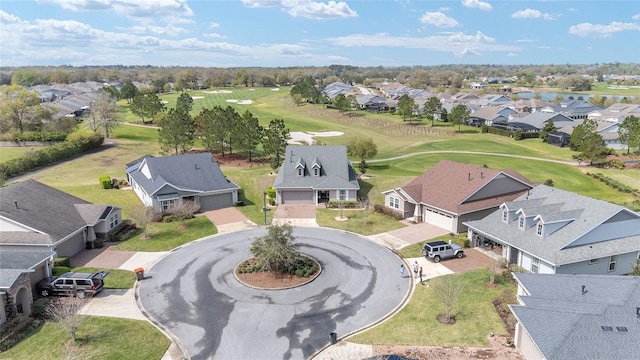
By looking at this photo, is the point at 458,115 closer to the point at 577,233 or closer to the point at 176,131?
the point at 176,131

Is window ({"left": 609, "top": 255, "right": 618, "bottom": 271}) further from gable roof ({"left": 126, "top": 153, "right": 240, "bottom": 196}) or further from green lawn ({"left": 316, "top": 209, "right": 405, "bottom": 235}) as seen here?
Answer: gable roof ({"left": 126, "top": 153, "right": 240, "bottom": 196})

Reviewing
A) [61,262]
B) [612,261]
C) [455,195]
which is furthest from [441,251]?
[61,262]

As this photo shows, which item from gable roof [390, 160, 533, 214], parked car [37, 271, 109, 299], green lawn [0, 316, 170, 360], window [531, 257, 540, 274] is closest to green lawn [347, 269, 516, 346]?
window [531, 257, 540, 274]

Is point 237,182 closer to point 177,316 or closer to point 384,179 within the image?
point 384,179

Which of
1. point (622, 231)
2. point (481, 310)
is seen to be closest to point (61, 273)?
point (481, 310)

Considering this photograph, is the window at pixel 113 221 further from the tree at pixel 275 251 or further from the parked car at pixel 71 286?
the tree at pixel 275 251

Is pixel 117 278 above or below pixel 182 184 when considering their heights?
below
